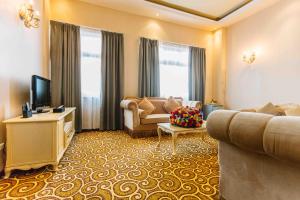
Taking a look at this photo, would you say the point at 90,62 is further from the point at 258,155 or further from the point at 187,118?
the point at 258,155

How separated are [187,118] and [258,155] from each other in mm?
1670

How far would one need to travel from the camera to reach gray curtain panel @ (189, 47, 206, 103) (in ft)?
17.1

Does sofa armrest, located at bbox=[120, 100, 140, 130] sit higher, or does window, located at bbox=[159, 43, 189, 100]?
window, located at bbox=[159, 43, 189, 100]

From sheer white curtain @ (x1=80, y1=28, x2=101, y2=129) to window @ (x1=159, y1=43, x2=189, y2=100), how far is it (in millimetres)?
1789

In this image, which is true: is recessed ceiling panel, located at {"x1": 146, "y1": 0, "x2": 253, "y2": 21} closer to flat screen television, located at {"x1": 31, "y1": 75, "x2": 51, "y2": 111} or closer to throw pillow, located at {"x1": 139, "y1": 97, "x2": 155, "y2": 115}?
throw pillow, located at {"x1": 139, "y1": 97, "x2": 155, "y2": 115}

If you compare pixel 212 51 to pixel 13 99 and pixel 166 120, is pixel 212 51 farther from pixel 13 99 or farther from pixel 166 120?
pixel 13 99

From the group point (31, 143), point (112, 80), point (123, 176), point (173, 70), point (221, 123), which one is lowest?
point (123, 176)

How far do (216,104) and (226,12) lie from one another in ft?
8.57

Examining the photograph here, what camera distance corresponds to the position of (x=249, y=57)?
443cm

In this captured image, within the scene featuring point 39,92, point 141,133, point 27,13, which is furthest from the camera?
point 141,133

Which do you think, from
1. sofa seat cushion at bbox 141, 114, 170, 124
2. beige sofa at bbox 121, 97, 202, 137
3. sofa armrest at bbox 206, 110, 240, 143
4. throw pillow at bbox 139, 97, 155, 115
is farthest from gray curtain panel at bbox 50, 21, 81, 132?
sofa armrest at bbox 206, 110, 240, 143

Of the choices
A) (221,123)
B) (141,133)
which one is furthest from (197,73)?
(221,123)

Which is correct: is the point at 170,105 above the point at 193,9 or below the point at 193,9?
below

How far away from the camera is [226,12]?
453 cm
